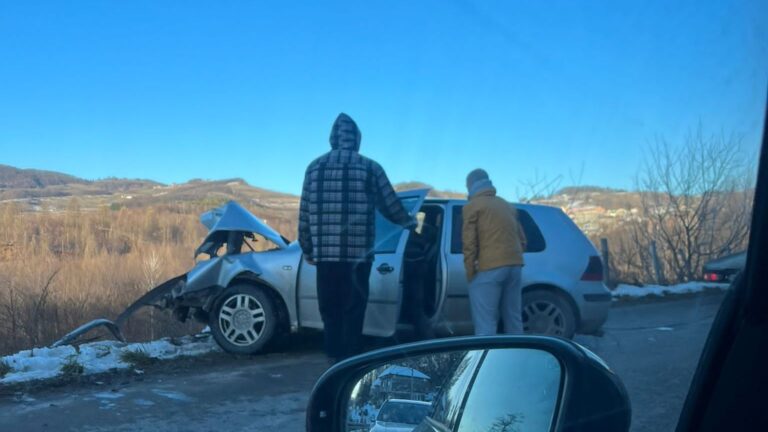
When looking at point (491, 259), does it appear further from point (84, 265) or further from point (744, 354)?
point (84, 265)

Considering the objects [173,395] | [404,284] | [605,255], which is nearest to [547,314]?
[404,284]

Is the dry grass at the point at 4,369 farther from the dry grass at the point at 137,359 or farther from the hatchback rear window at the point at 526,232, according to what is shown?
the hatchback rear window at the point at 526,232

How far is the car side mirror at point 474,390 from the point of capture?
1726mm

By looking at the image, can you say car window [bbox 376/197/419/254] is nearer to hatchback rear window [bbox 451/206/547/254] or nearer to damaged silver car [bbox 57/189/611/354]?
damaged silver car [bbox 57/189/611/354]

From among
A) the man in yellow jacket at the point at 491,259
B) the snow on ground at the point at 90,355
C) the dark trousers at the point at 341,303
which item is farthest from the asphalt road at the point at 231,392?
the man in yellow jacket at the point at 491,259

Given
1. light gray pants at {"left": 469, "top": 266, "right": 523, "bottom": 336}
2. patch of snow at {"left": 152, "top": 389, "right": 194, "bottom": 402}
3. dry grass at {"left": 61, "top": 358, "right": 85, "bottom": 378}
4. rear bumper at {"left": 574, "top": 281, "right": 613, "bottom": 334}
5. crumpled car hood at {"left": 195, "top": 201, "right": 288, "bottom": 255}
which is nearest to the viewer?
patch of snow at {"left": 152, "top": 389, "right": 194, "bottom": 402}

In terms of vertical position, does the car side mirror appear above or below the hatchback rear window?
below

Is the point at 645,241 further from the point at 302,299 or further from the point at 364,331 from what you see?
the point at 302,299

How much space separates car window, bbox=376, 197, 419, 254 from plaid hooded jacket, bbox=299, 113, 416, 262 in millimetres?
859

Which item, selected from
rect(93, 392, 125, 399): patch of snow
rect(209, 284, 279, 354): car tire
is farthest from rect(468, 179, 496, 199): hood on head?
rect(93, 392, 125, 399): patch of snow

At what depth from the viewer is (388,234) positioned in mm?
6875

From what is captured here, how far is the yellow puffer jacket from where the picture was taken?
619cm

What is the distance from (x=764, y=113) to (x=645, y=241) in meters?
3.76

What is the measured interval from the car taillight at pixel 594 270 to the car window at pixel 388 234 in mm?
1765
